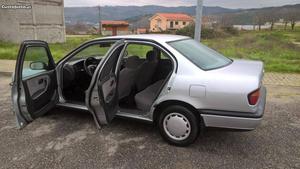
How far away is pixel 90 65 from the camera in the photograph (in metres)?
4.30

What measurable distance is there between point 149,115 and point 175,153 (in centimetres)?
62

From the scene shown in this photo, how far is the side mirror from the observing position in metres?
3.44

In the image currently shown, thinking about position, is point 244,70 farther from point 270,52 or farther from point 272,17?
point 272,17

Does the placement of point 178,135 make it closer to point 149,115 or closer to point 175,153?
point 175,153

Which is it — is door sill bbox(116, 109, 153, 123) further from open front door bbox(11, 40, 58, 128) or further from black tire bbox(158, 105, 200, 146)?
open front door bbox(11, 40, 58, 128)

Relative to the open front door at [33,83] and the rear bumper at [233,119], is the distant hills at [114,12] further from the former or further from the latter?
the rear bumper at [233,119]

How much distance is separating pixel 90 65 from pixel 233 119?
2647 mm

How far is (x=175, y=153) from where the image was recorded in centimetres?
304

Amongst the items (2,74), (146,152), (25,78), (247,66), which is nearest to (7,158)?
(25,78)

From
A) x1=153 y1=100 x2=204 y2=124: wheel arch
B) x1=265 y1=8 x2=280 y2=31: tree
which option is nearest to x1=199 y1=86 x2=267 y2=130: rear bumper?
x1=153 y1=100 x2=204 y2=124: wheel arch

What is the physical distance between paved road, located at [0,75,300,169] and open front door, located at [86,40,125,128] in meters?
0.42

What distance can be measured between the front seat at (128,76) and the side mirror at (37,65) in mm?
1156

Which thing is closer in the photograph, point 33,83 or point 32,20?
point 33,83

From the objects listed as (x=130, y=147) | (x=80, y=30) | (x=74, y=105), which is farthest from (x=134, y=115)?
(x=80, y=30)
